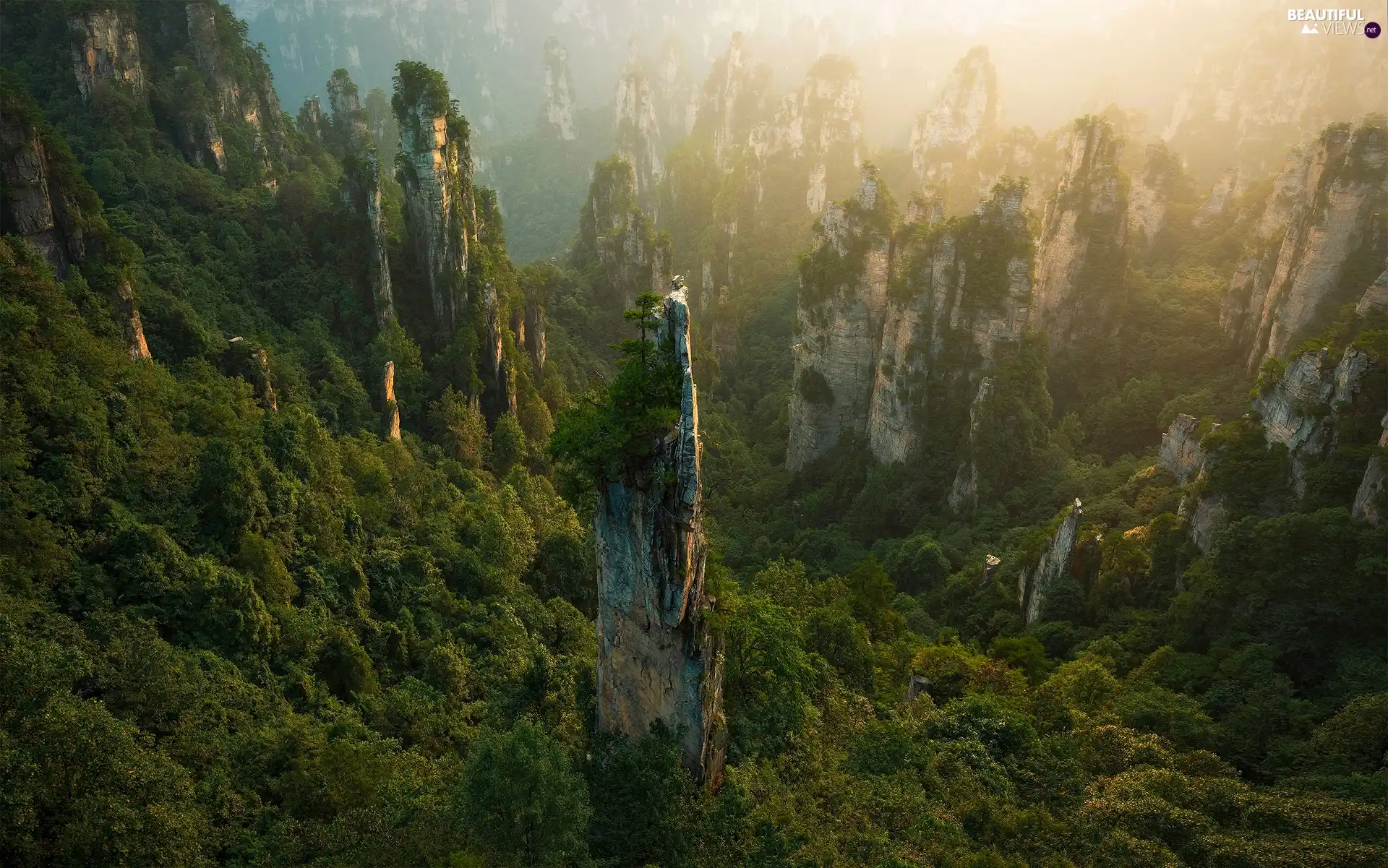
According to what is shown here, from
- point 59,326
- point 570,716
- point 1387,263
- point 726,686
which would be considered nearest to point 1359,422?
point 1387,263

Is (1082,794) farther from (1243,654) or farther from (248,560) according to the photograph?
(248,560)

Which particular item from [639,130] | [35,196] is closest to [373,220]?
[35,196]

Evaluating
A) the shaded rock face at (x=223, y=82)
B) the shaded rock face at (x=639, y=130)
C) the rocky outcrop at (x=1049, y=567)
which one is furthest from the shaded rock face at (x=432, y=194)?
the shaded rock face at (x=639, y=130)

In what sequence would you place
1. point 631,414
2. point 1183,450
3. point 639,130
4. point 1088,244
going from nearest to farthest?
1. point 631,414
2. point 1183,450
3. point 1088,244
4. point 639,130

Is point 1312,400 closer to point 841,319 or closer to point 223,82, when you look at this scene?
point 841,319

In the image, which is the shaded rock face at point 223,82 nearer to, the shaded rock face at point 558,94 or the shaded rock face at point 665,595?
the shaded rock face at point 665,595

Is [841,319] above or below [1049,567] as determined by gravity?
above

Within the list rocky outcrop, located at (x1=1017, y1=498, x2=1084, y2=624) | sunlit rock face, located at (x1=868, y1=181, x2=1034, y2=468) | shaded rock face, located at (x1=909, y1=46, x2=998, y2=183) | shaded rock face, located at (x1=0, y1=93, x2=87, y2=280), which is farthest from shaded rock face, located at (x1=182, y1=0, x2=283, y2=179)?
shaded rock face, located at (x1=909, y1=46, x2=998, y2=183)
